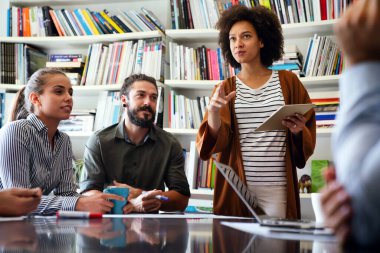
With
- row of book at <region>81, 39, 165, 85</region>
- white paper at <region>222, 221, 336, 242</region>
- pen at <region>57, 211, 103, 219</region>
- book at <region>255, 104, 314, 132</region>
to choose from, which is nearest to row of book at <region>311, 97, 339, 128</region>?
row of book at <region>81, 39, 165, 85</region>

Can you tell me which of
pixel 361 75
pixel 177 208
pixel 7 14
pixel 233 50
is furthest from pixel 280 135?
pixel 7 14

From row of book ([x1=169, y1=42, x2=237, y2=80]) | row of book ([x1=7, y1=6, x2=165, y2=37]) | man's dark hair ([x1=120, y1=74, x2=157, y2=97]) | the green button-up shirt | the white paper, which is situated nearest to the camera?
the white paper

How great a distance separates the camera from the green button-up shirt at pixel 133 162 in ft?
7.81

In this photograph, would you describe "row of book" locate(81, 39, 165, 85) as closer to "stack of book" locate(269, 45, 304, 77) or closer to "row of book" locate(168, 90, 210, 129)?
"row of book" locate(168, 90, 210, 129)

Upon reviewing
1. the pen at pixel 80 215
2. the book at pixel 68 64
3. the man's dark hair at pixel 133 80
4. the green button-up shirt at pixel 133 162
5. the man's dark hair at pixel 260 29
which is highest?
the book at pixel 68 64

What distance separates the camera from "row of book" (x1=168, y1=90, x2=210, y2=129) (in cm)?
331

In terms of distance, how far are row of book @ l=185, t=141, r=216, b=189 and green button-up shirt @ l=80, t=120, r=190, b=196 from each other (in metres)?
0.73

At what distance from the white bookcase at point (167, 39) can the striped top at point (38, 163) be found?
1.19 meters

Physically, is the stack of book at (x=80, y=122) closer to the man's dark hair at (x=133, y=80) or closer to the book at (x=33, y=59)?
the book at (x=33, y=59)

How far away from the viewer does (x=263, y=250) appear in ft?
2.59

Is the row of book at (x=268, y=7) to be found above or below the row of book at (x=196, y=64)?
above

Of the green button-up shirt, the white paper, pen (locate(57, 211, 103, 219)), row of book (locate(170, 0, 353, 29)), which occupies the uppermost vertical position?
row of book (locate(170, 0, 353, 29))

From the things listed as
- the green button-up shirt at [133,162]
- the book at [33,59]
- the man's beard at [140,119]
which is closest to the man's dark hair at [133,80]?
the man's beard at [140,119]

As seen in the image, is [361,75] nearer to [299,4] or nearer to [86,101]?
[299,4]
